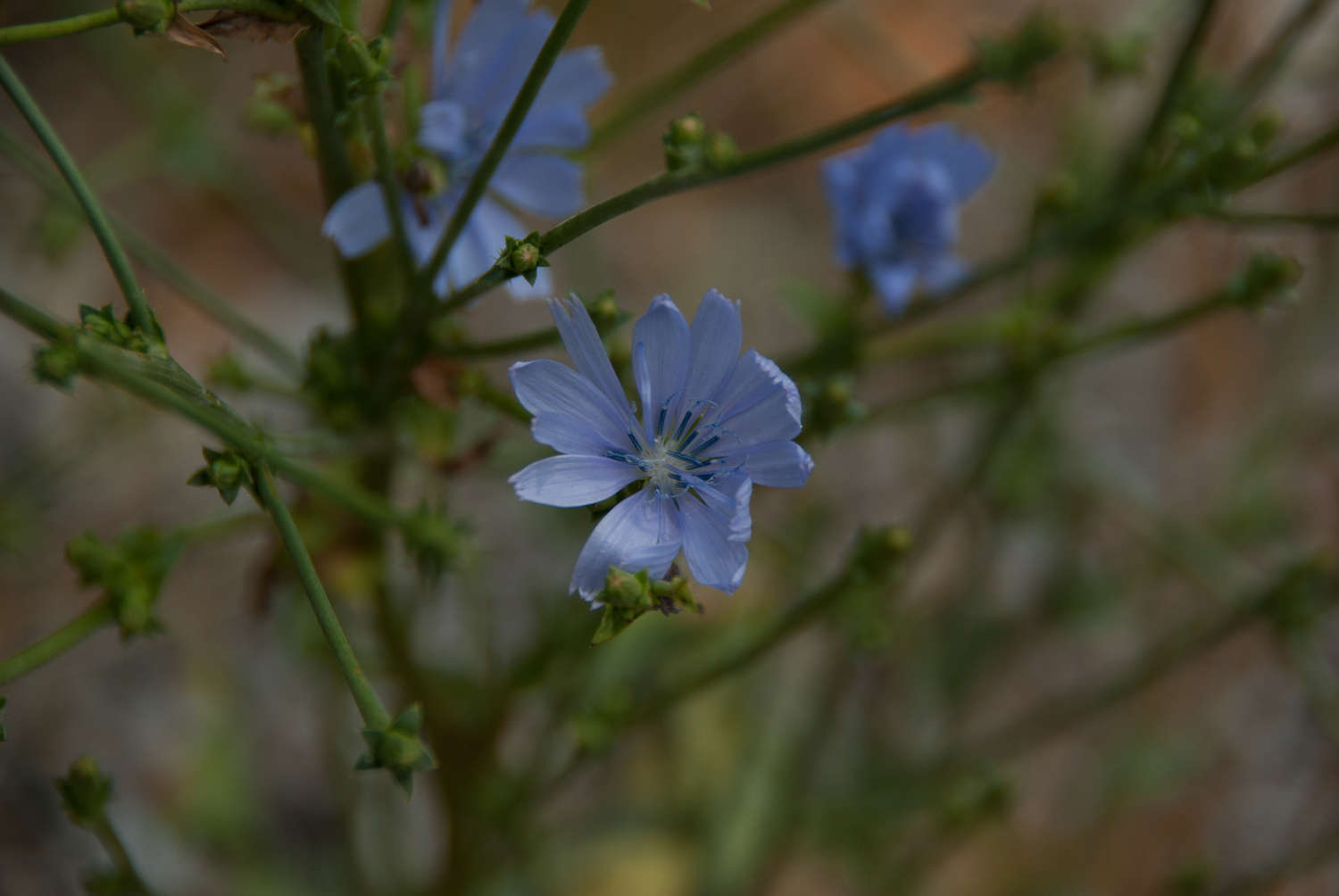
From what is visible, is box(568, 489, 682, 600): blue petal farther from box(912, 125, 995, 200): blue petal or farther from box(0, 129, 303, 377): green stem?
box(912, 125, 995, 200): blue petal

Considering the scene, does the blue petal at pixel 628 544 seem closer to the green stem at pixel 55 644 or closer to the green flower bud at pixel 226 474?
the green flower bud at pixel 226 474

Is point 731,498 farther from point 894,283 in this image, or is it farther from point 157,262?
point 157,262

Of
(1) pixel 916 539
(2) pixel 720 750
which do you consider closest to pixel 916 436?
(2) pixel 720 750

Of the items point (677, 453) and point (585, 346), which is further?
point (677, 453)

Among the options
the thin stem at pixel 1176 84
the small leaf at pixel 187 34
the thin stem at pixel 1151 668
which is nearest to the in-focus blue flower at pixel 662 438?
the small leaf at pixel 187 34

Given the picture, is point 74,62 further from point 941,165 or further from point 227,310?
point 941,165

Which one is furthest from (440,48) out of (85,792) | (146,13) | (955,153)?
(85,792)

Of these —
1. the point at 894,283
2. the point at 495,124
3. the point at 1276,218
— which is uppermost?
the point at 894,283
